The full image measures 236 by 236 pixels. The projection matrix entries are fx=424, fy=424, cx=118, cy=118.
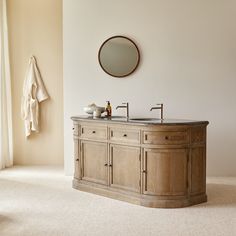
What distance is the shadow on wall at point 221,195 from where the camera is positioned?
457 cm

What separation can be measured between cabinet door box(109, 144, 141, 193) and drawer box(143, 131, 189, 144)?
9.5 inches

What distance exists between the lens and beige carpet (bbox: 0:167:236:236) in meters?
3.65

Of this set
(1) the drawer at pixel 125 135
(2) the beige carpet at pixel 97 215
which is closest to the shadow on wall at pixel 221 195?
(2) the beige carpet at pixel 97 215

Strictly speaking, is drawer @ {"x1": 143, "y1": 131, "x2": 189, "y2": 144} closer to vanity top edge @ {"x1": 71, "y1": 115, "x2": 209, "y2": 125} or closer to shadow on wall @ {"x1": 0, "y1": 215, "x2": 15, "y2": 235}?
vanity top edge @ {"x1": 71, "y1": 115, "x2": 209, "y2": 125}

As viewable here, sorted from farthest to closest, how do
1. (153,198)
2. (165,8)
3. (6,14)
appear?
(6,14), (165,8), (153,198)

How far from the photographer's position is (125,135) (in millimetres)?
4703

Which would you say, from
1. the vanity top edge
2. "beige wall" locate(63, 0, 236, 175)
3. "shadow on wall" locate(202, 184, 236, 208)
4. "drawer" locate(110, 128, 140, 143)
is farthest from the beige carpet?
"beige wall" locate(63, 0, 236, 175)

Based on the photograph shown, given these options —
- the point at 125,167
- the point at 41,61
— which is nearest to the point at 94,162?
the point at 125,167

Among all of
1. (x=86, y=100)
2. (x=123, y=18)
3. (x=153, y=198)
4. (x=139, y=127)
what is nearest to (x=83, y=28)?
(x=123, y=18)

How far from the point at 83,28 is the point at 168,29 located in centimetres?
124

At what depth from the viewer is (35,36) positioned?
725cm

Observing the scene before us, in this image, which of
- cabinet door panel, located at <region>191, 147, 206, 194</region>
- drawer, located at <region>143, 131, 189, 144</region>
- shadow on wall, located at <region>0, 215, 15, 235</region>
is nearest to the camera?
shadow on wall, located at <region>0, 215, 15, 235</region>

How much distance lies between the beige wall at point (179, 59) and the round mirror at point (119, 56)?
0.08m

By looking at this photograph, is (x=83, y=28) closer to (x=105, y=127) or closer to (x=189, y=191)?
(x=105, y=127)
